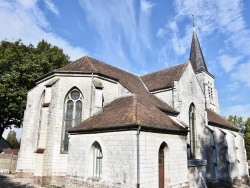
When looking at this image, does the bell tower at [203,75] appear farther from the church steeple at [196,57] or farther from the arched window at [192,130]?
the arched window at [192,130]

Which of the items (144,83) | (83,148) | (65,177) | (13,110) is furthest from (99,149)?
(13,110)

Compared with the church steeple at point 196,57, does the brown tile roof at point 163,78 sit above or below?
below

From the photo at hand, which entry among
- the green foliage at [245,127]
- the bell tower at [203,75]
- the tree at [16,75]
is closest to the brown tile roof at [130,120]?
the tree at [16,75]

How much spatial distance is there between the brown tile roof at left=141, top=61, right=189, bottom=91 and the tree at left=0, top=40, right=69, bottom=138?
1230 cm

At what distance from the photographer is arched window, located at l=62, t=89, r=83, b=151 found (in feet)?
49.5

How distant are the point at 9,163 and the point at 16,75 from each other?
29.9ft

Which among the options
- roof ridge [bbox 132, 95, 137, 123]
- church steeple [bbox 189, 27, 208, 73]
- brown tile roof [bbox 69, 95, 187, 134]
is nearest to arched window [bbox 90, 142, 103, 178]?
brown tile roof [bbox 69, 95, 187, 134]

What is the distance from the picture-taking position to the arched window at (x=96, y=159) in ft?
38.7

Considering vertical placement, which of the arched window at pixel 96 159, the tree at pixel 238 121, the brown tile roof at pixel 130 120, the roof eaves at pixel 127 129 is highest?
the tree at pixel 238 121

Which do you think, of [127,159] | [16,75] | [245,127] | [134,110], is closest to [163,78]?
[134,110]

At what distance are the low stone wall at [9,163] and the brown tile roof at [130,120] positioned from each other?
12762mm

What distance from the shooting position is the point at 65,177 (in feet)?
44.2

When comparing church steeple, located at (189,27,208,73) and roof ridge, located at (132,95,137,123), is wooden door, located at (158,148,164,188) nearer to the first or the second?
roof ridge, located at (132,95,137,123)

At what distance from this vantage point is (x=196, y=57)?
30250 mm
